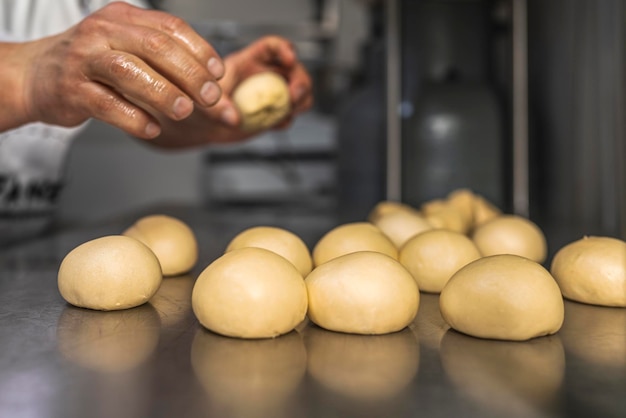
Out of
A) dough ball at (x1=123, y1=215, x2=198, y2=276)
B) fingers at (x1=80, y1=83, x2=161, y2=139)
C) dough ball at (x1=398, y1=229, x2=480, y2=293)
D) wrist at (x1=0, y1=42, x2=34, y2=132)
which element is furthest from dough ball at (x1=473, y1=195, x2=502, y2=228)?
wrist at (x1=0, y1=42, x2=34, y2=132)

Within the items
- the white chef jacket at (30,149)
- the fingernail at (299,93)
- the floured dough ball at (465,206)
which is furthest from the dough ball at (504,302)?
the white chef jacket at (30,149)

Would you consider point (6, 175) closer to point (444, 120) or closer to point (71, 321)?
point (71, 321)

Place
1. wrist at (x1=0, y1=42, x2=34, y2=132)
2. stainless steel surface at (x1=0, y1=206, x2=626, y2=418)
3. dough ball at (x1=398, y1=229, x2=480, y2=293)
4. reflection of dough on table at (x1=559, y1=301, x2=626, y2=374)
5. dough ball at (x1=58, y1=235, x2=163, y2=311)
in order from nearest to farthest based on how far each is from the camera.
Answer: stainless steel surface at (x1=0, y1=206, x2=626, y2=418) → reflection of dough on table at (x1=559, y1=301, x2=626, y2=374) → dough ball at (x1=58, y1=235, x2=163, y2=311) → dough ball at (x1=398, y1=229, x2=480, y2=293) → wrist at (x1=0, y1=42, x2=34, y2=132)

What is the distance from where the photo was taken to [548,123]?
1.72m

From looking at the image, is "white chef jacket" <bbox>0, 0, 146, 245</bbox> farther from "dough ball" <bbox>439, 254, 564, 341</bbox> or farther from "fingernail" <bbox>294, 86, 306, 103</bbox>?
"dough ball" <bbox>439, 254, 564, 341</bbox>

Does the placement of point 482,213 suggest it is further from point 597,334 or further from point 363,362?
point 363,362

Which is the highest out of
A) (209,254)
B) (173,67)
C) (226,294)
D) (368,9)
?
(368,9)

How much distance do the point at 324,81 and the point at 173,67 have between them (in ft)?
6.94

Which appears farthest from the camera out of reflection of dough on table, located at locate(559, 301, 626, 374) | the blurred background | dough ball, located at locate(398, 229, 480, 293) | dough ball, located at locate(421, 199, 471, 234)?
the blurred background

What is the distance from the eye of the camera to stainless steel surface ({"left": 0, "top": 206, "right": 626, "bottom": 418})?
410 millimetres

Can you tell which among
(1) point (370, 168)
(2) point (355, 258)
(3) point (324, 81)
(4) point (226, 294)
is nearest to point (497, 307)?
(2) point (355, 258)

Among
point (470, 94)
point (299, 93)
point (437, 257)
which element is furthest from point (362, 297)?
point (470, 94)

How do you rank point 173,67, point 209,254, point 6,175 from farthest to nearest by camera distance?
point 6,175 < point 209,254 < point 173,67

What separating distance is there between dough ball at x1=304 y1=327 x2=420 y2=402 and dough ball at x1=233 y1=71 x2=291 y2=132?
64cm
